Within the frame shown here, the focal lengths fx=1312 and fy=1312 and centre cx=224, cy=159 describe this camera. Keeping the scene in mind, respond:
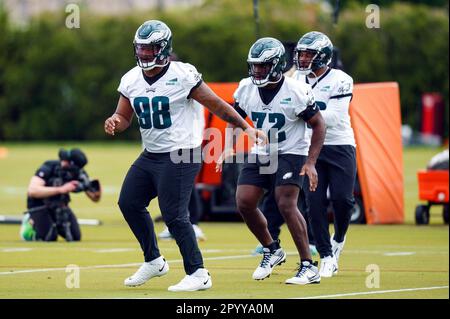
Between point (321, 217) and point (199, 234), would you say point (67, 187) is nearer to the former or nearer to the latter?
point (199, 234)

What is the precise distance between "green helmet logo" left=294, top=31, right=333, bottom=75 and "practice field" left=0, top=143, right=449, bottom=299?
201 cm

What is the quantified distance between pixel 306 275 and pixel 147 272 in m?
1.42

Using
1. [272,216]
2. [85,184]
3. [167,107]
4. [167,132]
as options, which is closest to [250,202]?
[167,132]

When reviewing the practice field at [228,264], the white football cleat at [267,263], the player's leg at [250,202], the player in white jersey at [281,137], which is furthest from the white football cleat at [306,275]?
the player's leg at [250,202]

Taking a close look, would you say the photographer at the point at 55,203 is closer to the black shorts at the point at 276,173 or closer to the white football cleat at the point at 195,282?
the black shorts at the point at 276,173

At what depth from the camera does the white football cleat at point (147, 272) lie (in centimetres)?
1134

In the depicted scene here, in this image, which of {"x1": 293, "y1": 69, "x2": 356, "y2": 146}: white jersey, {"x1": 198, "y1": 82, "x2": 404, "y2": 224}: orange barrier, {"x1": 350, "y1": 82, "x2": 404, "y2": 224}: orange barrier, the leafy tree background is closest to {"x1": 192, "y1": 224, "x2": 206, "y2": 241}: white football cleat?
{"x1": 198, "y1": 82, "x2": 404, "y2": 224}: orange barrier

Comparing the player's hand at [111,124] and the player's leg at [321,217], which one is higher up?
the player's hand at [111,124]

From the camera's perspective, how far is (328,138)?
42.1 ft

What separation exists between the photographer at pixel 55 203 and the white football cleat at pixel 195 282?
6.22 meters

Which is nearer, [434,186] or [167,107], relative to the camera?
[167,107]

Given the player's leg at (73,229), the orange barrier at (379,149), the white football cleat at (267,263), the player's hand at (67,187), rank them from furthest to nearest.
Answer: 1. the orange barrier at (379,149)
2. the player's leg at (73,229)
3. the player's hand at (67,187)
4. the white football cleat at (267,263)

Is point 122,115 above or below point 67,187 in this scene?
above

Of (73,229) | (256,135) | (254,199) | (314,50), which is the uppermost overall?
(314,50)
